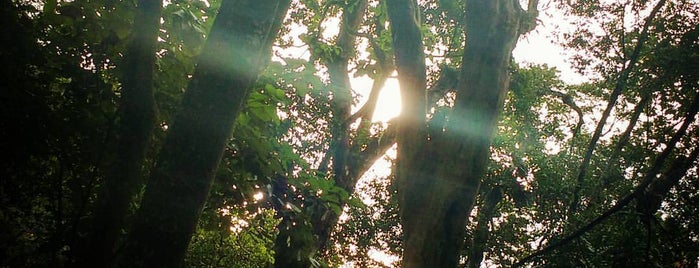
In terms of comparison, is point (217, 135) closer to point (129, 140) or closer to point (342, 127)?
point (129, 140)

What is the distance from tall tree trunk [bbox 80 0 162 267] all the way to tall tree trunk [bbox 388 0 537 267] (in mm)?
2352

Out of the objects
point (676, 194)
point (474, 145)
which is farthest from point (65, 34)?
point (676, 194)

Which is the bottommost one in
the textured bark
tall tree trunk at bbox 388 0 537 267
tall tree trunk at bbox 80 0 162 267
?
tall tree trunk at bbox 80 0 162 267

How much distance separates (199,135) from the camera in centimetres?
200

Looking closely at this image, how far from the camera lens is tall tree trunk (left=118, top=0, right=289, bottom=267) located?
1876mm

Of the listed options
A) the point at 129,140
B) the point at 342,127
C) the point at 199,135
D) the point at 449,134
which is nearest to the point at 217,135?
the point at 199,135

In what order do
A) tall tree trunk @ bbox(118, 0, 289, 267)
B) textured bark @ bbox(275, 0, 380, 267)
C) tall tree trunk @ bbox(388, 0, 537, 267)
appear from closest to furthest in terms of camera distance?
tall tree trunk @ bbox(118, 0, 289, 267) < tall tree trunk @ bbox(388, 0, 537, 267) < textured bark @ bbox(275, 0, 380, 267)

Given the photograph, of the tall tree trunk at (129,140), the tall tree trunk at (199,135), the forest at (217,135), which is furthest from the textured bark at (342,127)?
the tall tree trunk at (199,135)

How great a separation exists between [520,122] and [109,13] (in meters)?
13.1

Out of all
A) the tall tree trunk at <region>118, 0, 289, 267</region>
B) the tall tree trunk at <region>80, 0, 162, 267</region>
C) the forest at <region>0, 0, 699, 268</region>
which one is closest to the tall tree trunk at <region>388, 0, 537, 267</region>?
the forest at <region>0, 0, 699, 268</region>

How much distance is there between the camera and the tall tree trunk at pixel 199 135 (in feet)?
6.15

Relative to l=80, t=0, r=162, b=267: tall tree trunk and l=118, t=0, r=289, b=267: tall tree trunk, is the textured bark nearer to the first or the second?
l=80, t=0, r=162, b=267: tall tree trunk

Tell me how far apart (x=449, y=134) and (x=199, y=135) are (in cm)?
248

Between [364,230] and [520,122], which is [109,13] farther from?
[364,230]
